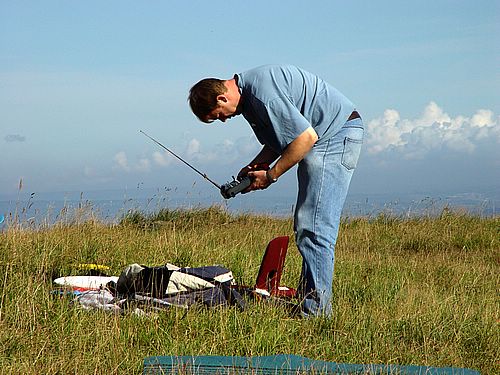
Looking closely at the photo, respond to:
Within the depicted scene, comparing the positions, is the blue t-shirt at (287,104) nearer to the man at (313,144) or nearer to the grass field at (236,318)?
the man at (313,144)

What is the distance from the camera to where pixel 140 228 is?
405 inches

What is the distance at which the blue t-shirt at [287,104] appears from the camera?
4.74 metres

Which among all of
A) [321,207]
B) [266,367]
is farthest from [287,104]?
[266,367]

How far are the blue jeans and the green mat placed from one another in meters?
1.15

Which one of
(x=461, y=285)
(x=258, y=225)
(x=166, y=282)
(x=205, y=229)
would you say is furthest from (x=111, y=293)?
(x=258, y=225)

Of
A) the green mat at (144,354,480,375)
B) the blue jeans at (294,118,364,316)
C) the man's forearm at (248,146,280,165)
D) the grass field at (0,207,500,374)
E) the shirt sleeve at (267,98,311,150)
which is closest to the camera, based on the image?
the green mat at (144,354,480,375)

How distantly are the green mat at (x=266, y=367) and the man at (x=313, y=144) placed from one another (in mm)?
1081

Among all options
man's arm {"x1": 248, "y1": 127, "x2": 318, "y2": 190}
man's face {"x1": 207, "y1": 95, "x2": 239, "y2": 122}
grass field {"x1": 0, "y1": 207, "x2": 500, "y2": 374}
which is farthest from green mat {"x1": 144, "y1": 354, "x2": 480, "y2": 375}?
man's face {"x1": 207, "y1": 95, "x2": 239, "y2": 122}

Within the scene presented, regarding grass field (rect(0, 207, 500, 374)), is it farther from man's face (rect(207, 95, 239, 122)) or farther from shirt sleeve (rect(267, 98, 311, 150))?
man's face (rect(207, 95, 239, 122))

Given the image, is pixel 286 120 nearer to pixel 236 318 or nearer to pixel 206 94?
pixel 206 94

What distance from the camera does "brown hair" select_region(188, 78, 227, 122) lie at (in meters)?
4.86

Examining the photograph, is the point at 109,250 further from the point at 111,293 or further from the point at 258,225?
the point at 258,225

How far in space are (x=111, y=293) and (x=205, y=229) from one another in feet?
15.1

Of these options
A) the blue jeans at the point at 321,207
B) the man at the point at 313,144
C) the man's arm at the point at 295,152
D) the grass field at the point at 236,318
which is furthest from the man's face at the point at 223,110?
the grass field at the point at 236,318
